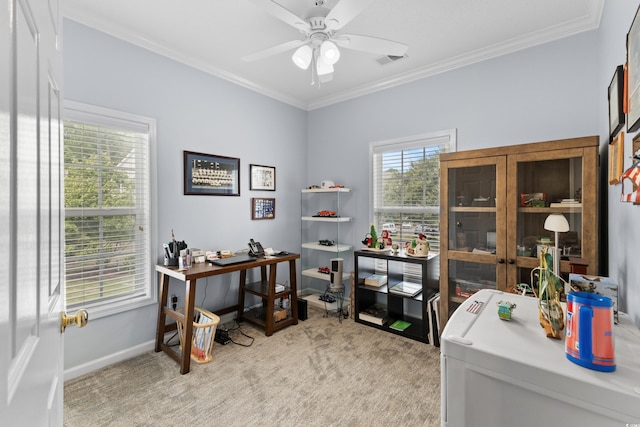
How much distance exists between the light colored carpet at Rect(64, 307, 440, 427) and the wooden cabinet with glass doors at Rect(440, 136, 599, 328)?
2.38 ft

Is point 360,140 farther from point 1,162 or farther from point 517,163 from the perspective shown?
point 1,162

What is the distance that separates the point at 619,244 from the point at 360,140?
8.51 feet

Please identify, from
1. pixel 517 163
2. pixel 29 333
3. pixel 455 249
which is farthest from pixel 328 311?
pixel 29 333

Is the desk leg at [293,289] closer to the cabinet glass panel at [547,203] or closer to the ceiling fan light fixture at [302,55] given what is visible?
the ceiling fan light fixture at [302,55]

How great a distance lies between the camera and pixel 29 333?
1.78 feet

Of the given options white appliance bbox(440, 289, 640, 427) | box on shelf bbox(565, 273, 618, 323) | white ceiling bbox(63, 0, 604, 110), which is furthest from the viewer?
white ceiling bbox(63, 0, 604, 110)

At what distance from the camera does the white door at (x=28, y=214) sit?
0.42 metres

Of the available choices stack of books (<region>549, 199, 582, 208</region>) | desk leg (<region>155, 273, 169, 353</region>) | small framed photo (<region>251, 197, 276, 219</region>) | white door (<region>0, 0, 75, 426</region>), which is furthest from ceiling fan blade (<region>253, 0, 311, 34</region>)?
desk leg (<region>155, 273, 169, 353</region>)

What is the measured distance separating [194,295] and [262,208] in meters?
1.47

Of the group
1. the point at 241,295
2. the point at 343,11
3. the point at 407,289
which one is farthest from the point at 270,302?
the point at 343,11

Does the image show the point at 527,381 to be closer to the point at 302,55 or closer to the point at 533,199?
the point at 533,199

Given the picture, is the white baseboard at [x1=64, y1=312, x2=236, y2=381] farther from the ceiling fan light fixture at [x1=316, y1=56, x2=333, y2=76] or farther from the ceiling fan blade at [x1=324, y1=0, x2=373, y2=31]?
the ceiling fan blade at [x1=324, y1=0, x2=373, y2=31]

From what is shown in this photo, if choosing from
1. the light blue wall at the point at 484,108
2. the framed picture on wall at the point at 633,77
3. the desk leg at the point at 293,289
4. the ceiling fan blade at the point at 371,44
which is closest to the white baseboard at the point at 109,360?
the desk leg at the point at 293,289

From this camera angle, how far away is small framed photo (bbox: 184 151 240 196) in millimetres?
2920
